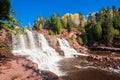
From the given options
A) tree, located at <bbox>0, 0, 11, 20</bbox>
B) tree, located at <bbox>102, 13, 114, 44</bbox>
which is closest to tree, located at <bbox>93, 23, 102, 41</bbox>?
tree, located at <bbox>102, 13, 114, 44</bbox>

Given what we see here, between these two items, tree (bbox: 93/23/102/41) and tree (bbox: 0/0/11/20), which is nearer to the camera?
tree (bbox: 0/0/11/20)

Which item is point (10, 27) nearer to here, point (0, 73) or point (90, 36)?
point (0, 73)

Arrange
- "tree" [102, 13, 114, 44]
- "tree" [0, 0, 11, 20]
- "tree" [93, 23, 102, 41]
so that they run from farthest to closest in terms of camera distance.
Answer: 1. "tree" [93, 23, 102, 41]
2. "tree" [102, 13, 114, 44]
3. "tree" [0, 0, 11, 20]

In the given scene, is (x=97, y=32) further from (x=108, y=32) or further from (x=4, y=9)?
(x=4, y=9)

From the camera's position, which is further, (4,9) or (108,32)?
(108,32)

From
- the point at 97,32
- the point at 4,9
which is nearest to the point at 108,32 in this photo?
the point at 97,32

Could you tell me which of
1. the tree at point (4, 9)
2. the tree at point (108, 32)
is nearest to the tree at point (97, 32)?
the tree at point (108, 32)

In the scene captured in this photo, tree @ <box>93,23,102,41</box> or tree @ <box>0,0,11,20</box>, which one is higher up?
tree @ <box>93,23,102,41</box>

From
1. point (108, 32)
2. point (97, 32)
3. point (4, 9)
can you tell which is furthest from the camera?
point (97, 32)

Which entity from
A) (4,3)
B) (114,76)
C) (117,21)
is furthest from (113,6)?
(4,3)

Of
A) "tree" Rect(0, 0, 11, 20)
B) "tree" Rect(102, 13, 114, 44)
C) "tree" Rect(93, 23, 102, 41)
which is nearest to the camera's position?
"tree" Rect(0, 0, 11, 20)

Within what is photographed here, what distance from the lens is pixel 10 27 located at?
53.2ft

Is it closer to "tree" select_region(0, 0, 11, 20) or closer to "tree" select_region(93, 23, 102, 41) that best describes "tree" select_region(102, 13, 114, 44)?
"tree" select_region(93, 23, 102, 41)

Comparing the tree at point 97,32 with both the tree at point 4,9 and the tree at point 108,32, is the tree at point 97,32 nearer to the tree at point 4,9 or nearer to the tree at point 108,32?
the tree at point 108,32
